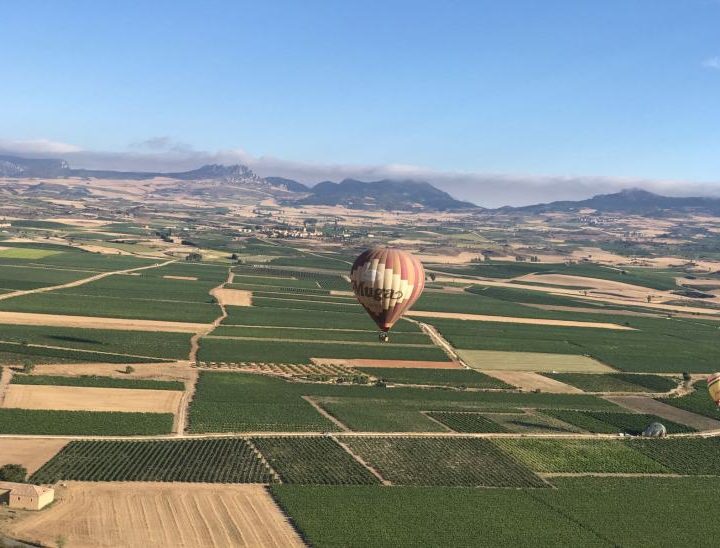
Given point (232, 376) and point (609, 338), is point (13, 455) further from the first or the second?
point (609, 338)

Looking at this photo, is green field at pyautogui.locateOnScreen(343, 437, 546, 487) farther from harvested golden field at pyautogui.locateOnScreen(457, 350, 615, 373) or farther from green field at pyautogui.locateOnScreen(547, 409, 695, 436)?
harvested golden field at pyautogui.locateOnScreen(457, 350, 615, 373)

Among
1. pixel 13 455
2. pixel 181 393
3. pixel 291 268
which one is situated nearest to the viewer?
pixel 13 455

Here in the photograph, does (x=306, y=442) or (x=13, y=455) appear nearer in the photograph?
(x=13, y=455)

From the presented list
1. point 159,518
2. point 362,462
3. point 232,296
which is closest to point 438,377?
point 362,462

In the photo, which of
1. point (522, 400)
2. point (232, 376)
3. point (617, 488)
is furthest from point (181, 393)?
point (617, 488)

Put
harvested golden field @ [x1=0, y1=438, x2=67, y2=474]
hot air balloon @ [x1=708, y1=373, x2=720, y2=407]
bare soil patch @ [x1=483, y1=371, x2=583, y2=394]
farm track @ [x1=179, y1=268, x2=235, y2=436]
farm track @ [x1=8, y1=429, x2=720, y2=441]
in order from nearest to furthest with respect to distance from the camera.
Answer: harvested golden field @ [x1=0, y1=438, x2=67, y2=474]
farm track @ [x1=8, y1=429, x2=720, y2=441]
farm track @ [x1=179, y1=268, x2=235, y2=436]
hot air balloon @ [x1=708, y1=373, x2=720, y2=407]
bare soil patch @ [x1=483, y1=371, x2=583, y2=394]

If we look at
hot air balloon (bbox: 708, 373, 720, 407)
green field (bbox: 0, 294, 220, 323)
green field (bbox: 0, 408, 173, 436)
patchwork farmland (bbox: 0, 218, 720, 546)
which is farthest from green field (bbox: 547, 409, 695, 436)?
green field (bbox: 0, 294, 220, 323)
